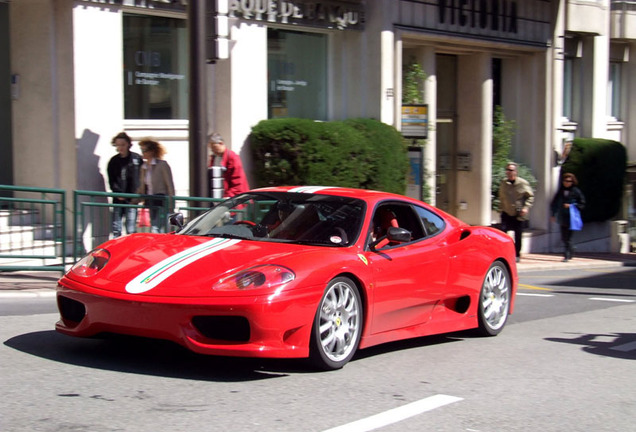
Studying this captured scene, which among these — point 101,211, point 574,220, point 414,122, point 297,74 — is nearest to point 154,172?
point 101,211

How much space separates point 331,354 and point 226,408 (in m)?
1.33

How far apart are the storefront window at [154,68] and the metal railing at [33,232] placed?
3976 mm

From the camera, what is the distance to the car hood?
6.31m

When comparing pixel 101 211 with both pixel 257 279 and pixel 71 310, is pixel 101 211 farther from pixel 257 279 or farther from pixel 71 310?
pixel 257 279

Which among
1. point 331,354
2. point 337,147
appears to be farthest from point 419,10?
point 331,354

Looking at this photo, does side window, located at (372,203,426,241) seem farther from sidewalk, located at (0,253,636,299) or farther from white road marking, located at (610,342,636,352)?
sidewalk, located at (0,253,636,299)

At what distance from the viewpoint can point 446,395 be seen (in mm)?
6191

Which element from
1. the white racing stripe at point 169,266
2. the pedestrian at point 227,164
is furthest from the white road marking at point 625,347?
the pedestrian at point 227,164

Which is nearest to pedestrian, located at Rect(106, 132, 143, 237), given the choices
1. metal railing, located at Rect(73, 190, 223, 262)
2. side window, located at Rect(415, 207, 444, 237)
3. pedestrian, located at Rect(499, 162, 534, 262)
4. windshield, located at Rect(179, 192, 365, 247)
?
metal railing, located at Rect(73, 190, 223, 262)

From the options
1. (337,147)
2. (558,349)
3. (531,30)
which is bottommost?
(558,349)

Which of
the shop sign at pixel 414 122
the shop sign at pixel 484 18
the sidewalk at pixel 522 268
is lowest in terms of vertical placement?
the sidewalk at pixel 522 268

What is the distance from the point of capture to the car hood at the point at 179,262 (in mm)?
6309

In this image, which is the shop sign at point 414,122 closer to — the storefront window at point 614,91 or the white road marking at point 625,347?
the storefront window at point 614,91

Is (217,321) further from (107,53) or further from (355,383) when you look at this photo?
(107,53)
